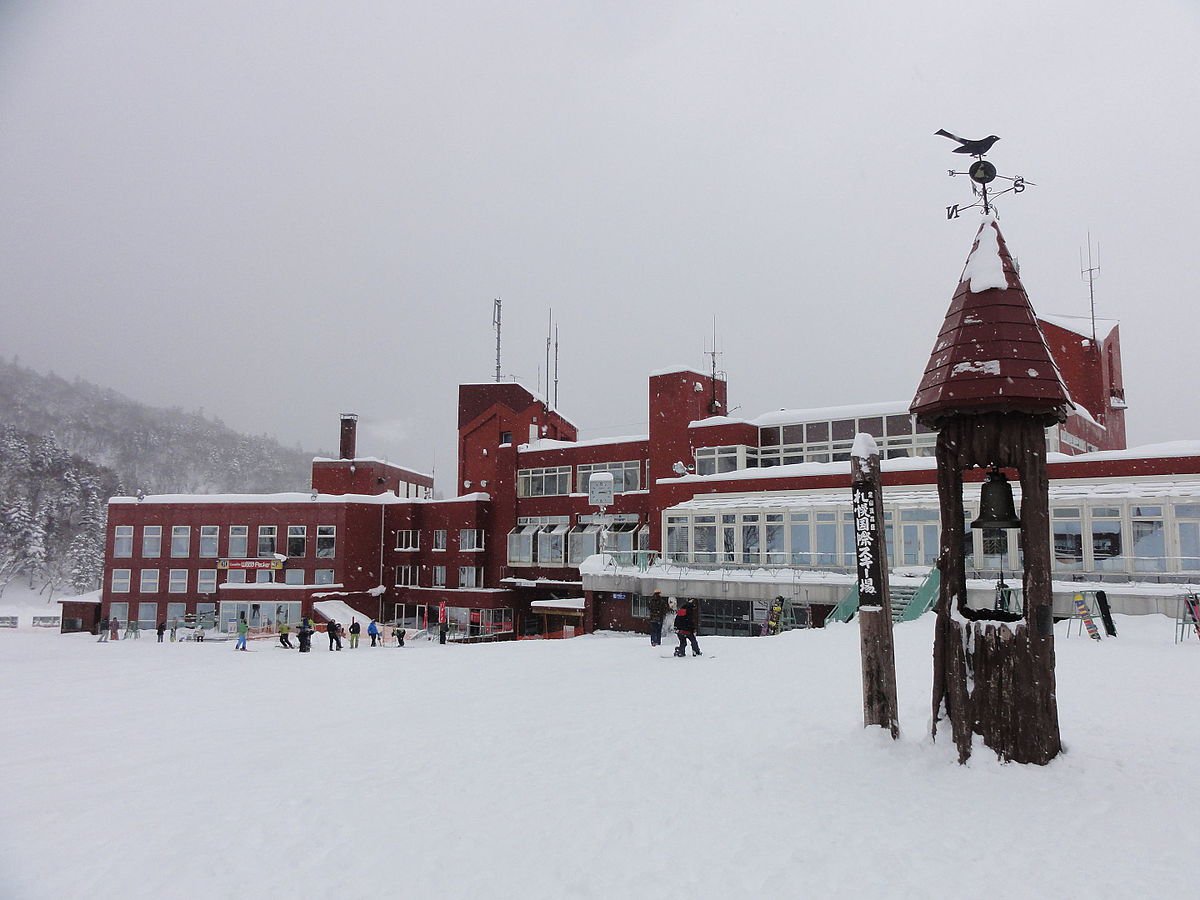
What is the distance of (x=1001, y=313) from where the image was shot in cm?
762

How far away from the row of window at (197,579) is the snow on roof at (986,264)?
38.9 m

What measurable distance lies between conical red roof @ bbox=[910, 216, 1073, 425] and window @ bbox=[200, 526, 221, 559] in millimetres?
41382

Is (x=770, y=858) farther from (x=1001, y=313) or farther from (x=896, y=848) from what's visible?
(x=1001, y=313)

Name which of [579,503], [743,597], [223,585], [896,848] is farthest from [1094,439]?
[223,585]

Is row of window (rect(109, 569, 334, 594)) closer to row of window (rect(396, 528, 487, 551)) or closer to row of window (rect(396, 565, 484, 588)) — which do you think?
row of window (rect(396, 565, 484, 588))

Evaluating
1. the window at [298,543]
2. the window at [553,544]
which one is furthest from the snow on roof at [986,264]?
the window at [298,543]

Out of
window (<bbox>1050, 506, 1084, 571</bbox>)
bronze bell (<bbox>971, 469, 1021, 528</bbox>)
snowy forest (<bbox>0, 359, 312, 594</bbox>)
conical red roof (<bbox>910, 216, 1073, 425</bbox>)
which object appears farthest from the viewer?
snowy forest (<bbox>0, 359, 312, 594</bbox>)

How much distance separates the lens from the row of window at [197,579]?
40.8m

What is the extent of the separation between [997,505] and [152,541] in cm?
4405

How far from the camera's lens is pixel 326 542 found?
136 feet

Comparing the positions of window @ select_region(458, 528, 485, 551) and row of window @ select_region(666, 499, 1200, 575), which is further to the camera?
window @ select_region(458, 528, 485, 551)

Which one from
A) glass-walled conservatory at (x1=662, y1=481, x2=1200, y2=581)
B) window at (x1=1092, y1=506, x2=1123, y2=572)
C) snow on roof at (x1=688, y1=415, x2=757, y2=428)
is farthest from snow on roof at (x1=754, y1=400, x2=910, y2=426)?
window at (x1=1092, y1=506, x2=1123, y2=572)

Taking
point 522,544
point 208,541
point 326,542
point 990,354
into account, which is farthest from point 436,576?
point 990,354

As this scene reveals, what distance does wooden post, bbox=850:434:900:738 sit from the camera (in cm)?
785
